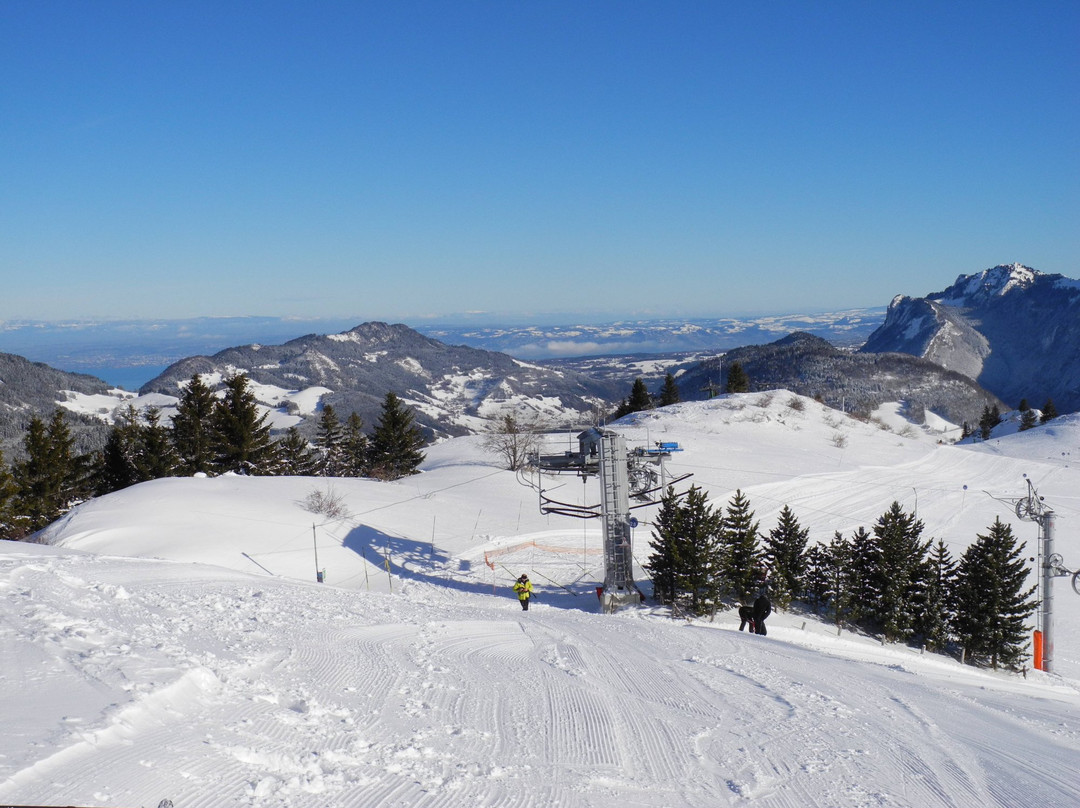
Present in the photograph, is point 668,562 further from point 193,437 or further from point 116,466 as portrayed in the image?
point 116,466

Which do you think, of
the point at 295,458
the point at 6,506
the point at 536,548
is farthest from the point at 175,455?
the point at 536,548

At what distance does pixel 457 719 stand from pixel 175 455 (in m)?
37.5

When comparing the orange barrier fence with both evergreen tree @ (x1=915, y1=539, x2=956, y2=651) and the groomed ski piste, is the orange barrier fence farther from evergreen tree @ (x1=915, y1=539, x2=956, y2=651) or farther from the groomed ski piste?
evergreen tree @ (x1=915, y1=539, x2=956, y2=651)

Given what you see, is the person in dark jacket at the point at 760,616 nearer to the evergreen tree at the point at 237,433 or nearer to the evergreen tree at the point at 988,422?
the evergreen tree at the point at 237,433

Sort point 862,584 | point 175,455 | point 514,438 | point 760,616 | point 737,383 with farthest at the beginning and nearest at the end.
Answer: point 737,383 < point 514,438 < point 175,455 < point 862,584 < point 760,616

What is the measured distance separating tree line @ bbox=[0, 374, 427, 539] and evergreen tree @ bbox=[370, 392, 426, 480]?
0.07m

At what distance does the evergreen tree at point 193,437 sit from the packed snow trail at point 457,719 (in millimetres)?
29554

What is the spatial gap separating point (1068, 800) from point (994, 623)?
60.6 feet

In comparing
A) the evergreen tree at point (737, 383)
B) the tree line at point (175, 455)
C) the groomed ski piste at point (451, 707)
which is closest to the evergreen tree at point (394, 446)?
the tree line at point (175, 455)

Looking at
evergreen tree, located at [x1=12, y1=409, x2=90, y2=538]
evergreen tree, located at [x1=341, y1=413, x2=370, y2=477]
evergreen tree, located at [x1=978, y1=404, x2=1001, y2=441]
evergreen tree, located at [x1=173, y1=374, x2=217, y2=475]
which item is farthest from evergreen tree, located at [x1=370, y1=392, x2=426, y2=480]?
evergreen tree, located at [x1=978, y1=404, x2=1001, y2=441]

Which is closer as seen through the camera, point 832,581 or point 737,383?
point 832,581

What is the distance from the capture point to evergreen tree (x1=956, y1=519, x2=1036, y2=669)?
21.9 metres

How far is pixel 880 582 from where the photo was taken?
22.4 metres

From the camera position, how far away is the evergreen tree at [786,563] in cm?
2250
